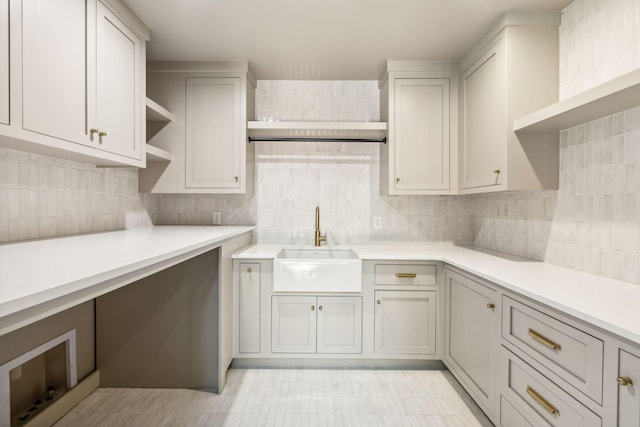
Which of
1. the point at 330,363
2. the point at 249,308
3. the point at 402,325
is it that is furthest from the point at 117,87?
the point at 402,325

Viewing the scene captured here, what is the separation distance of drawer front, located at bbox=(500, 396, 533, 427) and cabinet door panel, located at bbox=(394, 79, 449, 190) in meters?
1.45

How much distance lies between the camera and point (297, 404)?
1.90 meters

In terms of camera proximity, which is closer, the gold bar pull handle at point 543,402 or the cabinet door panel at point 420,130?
the gold bar pull handle at point 543,402

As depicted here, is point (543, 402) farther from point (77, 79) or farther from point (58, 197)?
point (58, 197)

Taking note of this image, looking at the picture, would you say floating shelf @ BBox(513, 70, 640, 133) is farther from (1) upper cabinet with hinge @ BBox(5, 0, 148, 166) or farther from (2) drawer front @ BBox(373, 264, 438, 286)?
(1) upper cabinet with hinge @ BBox(5, 0, 148, 166)

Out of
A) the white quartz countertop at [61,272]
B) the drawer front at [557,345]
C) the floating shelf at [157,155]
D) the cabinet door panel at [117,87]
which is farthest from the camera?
the floating shelf at [157,155]

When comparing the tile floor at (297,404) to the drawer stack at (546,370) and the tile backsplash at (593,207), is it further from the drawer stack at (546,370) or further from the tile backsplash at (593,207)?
the tile backsplash at (593,207)

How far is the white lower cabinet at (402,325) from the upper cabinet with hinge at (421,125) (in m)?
0.80

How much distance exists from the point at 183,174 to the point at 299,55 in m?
1.26

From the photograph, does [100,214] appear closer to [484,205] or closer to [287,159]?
[287,159]

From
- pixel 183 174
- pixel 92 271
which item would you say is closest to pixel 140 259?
pixel 92 271

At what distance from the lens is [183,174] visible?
8.11 ft

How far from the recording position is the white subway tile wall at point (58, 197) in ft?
4.92

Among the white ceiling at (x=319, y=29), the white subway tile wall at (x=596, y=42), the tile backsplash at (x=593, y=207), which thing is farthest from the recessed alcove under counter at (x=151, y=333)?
the white subway tile wall at (x=596, y=42)
